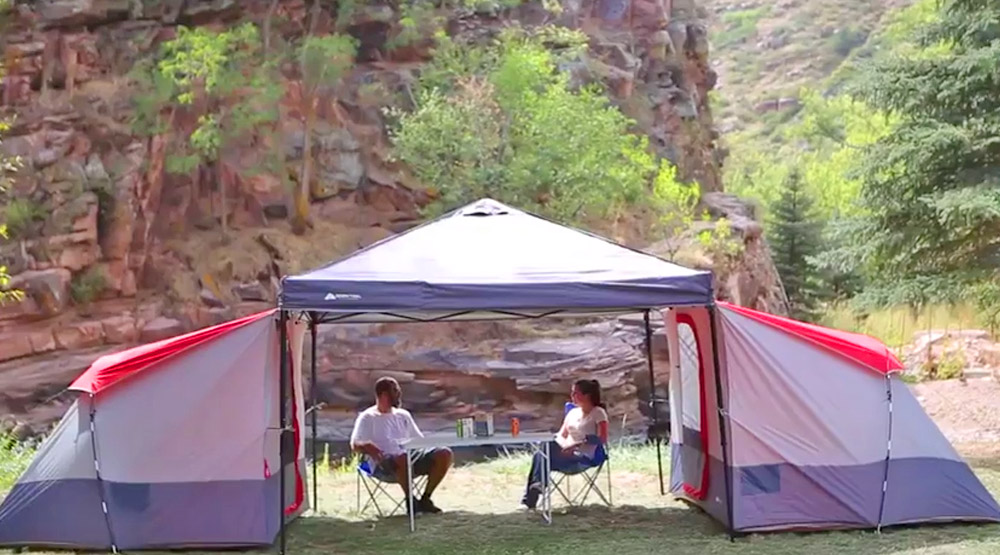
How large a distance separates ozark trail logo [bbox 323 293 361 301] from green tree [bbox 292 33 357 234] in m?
17.9

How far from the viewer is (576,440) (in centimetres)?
796

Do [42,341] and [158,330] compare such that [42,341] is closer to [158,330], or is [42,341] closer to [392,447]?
[158,330]

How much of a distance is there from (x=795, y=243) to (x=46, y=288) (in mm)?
18329

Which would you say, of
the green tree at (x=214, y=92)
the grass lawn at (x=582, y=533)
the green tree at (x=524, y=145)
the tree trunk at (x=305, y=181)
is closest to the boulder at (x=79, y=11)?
the green tree at (x=214, y=92)

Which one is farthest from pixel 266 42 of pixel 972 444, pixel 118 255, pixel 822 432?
pixel 822 432

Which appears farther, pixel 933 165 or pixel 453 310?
pixel 933 165

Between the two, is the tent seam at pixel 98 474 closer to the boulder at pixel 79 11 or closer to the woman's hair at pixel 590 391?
the woman's hair at pixel 590 391

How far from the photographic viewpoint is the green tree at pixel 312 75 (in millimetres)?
23656

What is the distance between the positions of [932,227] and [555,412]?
10694 millimetres

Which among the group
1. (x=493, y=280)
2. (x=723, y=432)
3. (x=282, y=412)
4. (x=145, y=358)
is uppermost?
(x=493, y=280)

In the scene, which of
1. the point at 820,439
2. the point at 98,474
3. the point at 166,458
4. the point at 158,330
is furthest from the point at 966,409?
the point at 158,330

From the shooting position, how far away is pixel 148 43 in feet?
80.7

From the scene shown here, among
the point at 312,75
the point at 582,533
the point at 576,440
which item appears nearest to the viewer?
the point at 582,533

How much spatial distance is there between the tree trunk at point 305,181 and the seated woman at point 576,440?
17.1 metres
